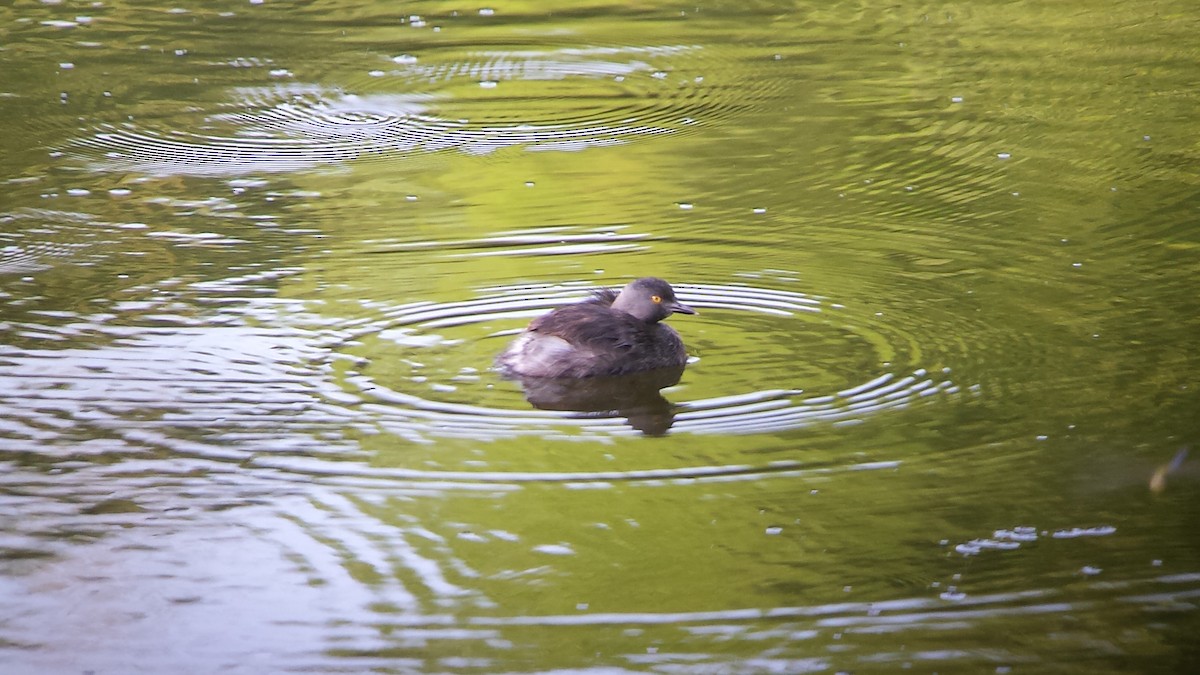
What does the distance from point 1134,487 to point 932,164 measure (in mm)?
5081

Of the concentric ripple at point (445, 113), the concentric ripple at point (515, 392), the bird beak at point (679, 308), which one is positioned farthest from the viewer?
the concentric ripple at point (445, 113)

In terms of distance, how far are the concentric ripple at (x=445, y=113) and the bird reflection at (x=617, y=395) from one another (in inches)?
165

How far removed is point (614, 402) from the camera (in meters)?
7.16

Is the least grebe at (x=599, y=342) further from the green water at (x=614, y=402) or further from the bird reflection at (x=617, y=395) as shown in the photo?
the green water at (x=614, y=402)

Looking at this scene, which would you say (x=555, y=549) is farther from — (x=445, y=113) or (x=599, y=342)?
Result: (x=445, y=113)

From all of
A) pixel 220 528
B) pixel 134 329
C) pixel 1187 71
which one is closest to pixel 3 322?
pixel 134 329

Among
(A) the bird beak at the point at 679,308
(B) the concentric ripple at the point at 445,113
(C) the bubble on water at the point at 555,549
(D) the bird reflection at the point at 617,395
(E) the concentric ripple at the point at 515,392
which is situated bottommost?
(C) the bubble on water at the point at 555,549

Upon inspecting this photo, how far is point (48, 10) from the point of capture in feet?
54.2

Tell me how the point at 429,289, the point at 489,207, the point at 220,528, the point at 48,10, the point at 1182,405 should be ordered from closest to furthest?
the point at 220,528 < the point at 1182,405 < the point at 429,289 < the point at 489,207 < the point at 48,10

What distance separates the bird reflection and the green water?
0.06m

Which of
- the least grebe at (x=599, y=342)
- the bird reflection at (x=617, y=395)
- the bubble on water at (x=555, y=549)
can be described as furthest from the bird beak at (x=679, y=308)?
the bubble on water at (x=555, y=549)

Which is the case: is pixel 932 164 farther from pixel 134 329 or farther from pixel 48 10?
pixel 48 10

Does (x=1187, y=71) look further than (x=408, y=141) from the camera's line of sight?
Yes

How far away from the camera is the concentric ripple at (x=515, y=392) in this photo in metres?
6.57
